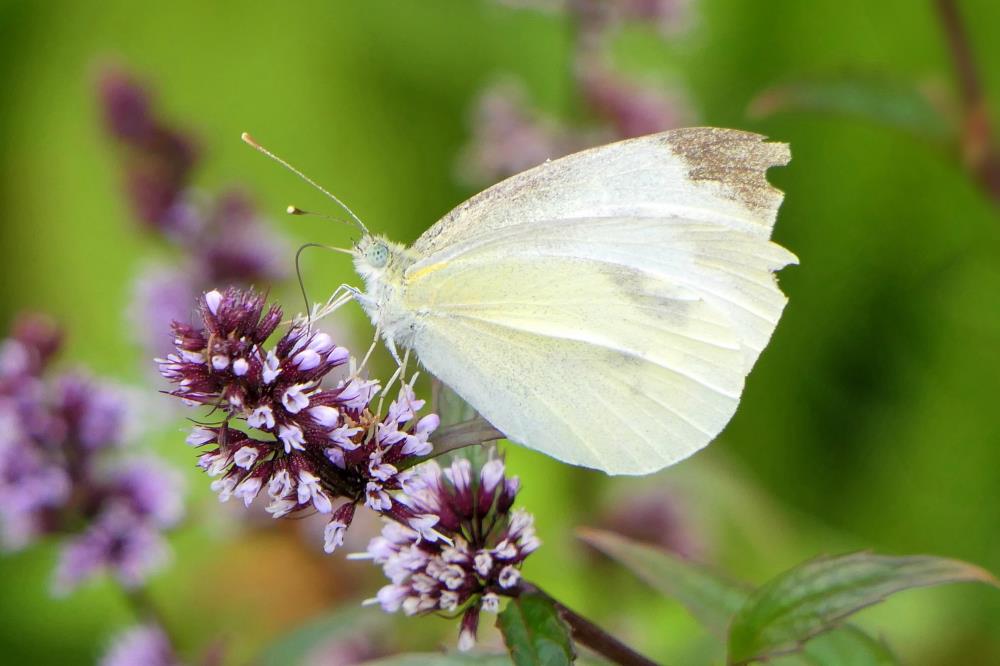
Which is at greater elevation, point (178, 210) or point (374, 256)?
point (178, 210)

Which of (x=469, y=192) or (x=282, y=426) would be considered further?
(x=469, y=192)

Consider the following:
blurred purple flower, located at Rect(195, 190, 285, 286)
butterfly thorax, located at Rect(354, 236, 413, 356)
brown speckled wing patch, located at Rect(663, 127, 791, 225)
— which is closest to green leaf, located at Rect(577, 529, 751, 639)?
butterfly thorax, located at Rect(354, 236, 413, 356)

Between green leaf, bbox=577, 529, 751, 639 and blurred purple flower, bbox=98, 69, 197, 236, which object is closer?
green leaf, bbox=577, 529, 751, 639

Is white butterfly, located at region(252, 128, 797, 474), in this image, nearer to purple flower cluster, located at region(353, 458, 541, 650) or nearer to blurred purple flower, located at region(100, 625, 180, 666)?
purple flower cluster, located at region(353, 458, 541, 650)

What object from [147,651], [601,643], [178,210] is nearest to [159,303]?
[178,210]

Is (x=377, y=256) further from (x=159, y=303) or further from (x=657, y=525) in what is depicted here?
(x=657, y=525)

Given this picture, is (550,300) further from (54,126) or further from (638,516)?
(54,126)
